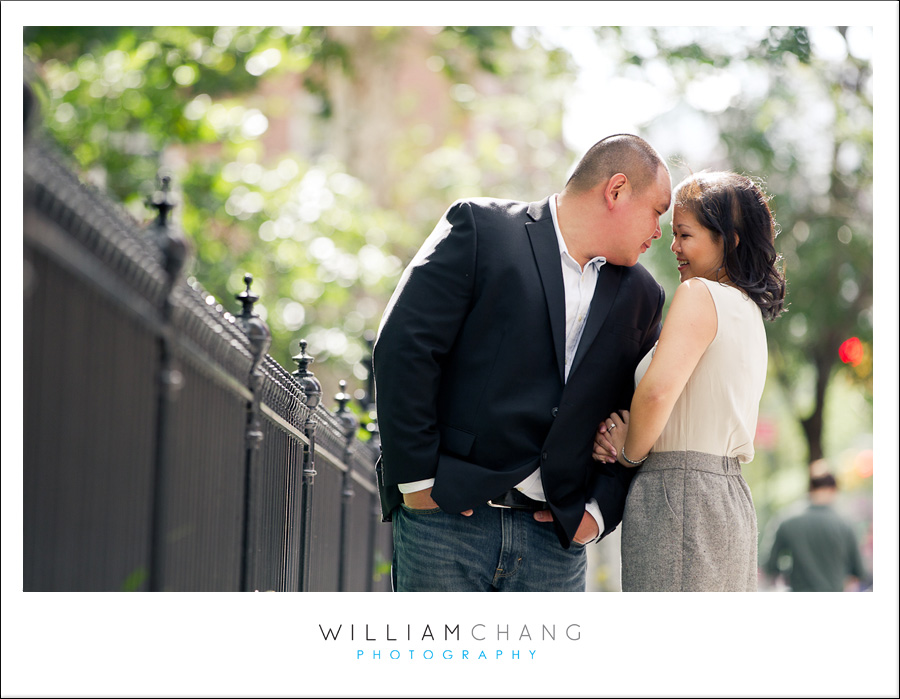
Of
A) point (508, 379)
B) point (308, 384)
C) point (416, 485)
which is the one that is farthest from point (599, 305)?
point (308, 384)

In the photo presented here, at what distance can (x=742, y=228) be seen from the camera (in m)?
3.08

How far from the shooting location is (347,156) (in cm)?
1450

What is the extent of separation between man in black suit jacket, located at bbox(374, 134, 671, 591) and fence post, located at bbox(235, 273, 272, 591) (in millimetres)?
396

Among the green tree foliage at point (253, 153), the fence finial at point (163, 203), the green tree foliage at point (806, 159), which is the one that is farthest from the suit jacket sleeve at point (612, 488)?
the green tree foliage at point (806, 159)

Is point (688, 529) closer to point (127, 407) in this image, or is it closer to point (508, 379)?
point (508, 379)

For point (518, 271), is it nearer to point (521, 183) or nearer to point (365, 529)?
point (365, 529)

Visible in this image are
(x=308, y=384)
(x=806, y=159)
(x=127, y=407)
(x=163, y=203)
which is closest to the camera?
(x=127, y=407)

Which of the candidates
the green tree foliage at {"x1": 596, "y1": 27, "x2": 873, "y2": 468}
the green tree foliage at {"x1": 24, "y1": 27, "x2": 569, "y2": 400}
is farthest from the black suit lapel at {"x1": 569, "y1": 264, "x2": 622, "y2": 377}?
the green tree foliage at {"x1": 596, "y1": 27, "x2": 873, "y2": 468}

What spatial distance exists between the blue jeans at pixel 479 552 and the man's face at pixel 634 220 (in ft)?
3.12

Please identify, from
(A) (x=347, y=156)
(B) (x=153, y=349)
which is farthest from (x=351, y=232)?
(B) (x=153, y=349)

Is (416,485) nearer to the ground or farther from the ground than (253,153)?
nearer to the ground

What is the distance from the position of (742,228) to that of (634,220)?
0.38 meters

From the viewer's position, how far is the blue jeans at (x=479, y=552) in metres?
2.91

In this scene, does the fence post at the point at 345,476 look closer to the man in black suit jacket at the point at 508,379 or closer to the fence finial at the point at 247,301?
the man in black suit jacket at the point at 508,379
